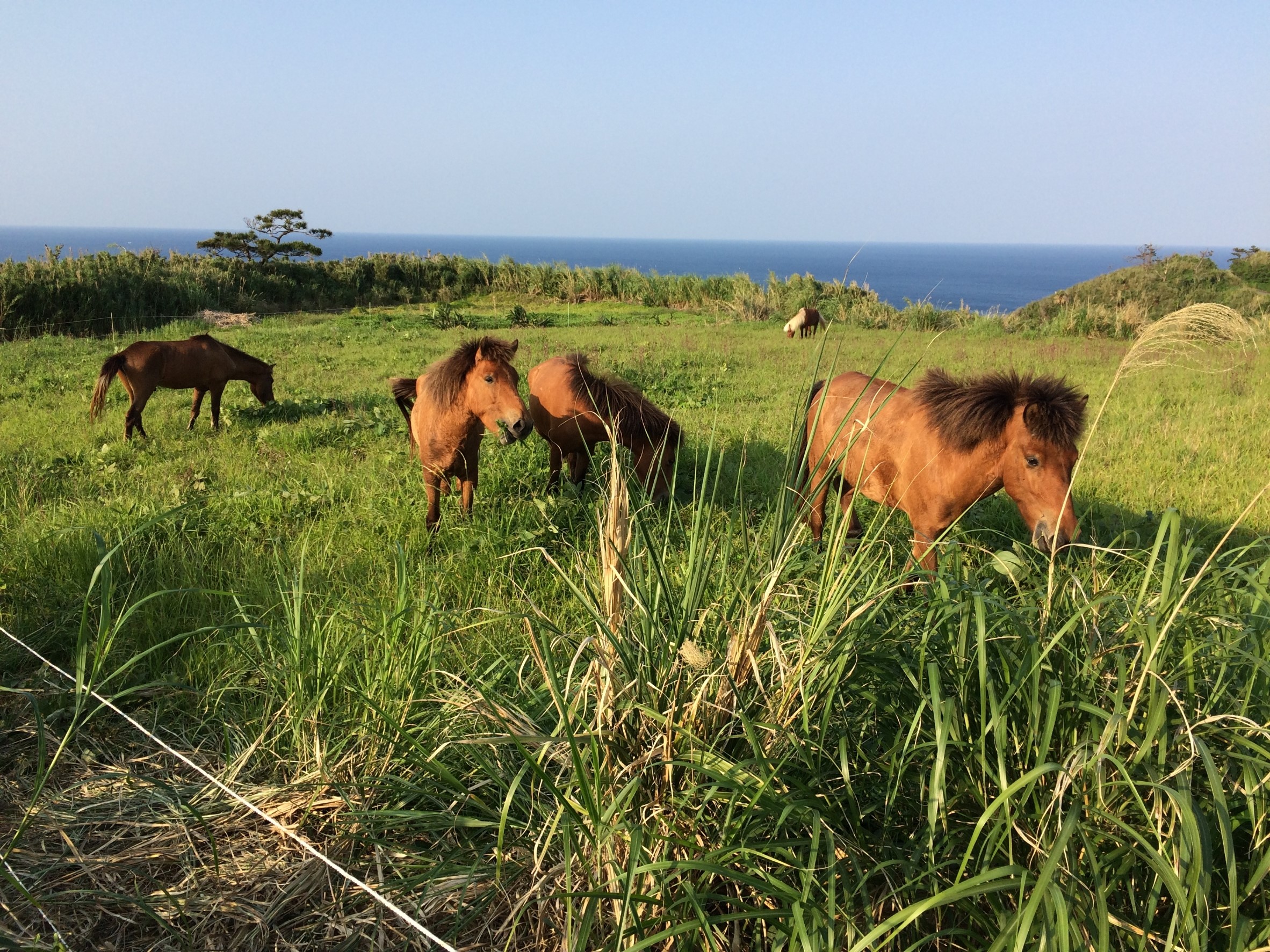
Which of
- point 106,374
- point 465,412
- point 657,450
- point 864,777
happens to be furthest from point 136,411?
point 864,777

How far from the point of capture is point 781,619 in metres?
2.57

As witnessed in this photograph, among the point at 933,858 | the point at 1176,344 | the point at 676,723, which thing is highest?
the point at 1176,344

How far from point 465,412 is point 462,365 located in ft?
1.17

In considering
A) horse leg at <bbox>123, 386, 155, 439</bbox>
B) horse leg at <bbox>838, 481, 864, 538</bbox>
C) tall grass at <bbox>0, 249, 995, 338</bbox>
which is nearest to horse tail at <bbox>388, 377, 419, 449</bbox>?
horse leg at <bbox>123, 386, 155, 439</bbox>

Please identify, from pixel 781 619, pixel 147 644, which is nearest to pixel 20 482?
pixel 147 644

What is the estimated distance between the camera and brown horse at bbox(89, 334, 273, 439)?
794 cm

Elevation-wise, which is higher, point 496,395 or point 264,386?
point 496,395

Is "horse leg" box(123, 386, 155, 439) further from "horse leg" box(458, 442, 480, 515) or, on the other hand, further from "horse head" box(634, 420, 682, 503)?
"horse head" box(634, 420, 682, 503)

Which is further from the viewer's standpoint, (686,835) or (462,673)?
(462,673)

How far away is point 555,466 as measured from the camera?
6520 millimetres

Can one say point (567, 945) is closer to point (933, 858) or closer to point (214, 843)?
A: point (933, 858)

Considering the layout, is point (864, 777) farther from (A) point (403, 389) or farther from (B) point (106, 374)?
(B) point (106, 374)

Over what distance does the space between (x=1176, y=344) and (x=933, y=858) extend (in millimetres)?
1484

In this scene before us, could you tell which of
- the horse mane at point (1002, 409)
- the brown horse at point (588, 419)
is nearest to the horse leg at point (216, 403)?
the brown horse at point (588, 419)
